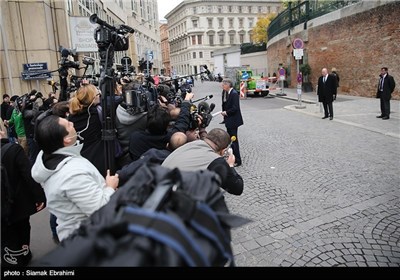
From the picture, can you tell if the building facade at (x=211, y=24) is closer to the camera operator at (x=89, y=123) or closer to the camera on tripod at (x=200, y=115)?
the camera on tripod at (x=200, y=115)

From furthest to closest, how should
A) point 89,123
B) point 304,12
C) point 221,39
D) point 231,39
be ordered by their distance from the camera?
point 231,39
point 221,39
point 304,12
point 89,123

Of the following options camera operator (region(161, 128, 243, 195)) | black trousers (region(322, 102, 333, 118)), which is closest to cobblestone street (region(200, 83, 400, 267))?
camera operator (region(161, 128, 243, 195))

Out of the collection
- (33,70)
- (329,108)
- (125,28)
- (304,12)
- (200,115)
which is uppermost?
(304,12)

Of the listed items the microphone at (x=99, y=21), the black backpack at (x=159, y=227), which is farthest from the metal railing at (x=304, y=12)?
the black backpack at (x=159, y=227)

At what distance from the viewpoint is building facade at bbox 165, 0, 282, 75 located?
8188 cm

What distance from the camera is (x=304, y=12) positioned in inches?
882

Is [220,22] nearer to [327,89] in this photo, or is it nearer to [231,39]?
[231,39]

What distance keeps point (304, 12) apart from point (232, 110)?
19423 mm

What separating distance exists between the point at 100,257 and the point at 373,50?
1775 cm

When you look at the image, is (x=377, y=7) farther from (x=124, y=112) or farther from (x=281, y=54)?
(x=124, y=112)

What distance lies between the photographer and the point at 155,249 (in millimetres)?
981

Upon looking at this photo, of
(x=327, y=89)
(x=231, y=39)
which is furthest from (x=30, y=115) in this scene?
(x=231, y=39)

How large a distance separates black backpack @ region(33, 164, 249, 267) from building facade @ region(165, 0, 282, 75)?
81.5 meters

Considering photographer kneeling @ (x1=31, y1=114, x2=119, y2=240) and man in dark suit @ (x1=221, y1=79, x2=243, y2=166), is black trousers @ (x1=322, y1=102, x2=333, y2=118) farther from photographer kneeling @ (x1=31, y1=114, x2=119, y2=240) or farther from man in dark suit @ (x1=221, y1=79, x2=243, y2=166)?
photographer kneeling @ (x1=31, y1=114, x2=119, y2=240)
